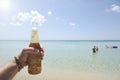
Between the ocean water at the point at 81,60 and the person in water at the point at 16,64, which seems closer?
the person in water at the point at 16,64

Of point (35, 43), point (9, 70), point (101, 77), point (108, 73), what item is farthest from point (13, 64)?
point (108, 73)

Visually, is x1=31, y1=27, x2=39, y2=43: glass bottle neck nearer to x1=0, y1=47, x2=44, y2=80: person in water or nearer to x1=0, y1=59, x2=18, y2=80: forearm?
x1=0, y1=47, x2=44, y2=80: person in water

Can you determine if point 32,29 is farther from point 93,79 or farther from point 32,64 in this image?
point 93,79

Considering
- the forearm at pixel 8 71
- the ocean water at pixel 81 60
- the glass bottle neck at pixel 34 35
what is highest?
the glass bottle neck at pixel 34 35

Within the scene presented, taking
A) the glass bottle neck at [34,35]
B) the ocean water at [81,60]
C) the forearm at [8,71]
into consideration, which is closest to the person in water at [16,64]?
the forearm at [8,71]

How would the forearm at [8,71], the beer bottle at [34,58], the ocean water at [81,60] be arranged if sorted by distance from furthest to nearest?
the ocean water at [81,60]
the beer bottle at [34,58]
the forearm at [8,71]

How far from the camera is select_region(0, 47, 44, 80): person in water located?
69.5 inches

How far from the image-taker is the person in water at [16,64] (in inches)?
69.5

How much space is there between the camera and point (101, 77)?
13008mm

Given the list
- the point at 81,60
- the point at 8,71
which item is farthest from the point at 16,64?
the point at 81,60

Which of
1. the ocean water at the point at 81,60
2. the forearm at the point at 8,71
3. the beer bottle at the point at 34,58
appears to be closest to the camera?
the forearm at the point at 8,71

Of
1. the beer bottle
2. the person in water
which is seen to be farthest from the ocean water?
the person in water

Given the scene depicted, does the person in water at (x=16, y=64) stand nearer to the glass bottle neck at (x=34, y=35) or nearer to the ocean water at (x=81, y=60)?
the glass bottle neck at (x=34, y=35)

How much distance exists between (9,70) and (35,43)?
1.08 feet
